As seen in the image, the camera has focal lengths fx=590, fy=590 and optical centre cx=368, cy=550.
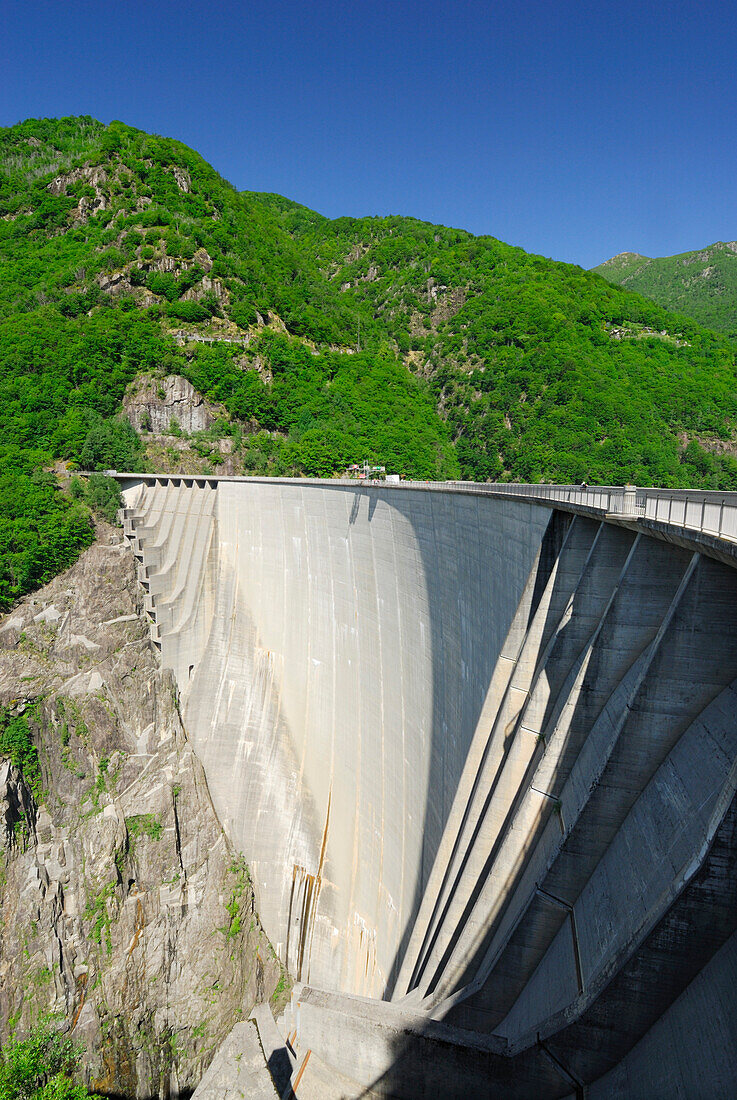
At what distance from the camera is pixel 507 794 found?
9617 mm

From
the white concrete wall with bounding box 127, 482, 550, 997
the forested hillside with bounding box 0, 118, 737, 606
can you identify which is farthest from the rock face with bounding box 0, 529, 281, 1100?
the forested hillside with bounding box 0, 118, 737, 606

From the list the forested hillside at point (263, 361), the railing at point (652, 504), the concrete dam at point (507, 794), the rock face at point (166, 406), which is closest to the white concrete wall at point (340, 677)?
the concrete dam at point (507, 794)

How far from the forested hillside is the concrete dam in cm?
1759

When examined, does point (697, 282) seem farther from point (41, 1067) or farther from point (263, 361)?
point (41, 1067)

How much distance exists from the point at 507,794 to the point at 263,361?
134 feet

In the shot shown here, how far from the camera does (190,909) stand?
911 inches

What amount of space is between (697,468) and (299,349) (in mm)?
32800

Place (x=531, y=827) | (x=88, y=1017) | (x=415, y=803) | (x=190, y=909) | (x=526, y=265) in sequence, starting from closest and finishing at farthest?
(x=531, y=827) → (x=415, y=803) → (x=88, y=1017) → (x=190, y=909) → (x=526, y=265)

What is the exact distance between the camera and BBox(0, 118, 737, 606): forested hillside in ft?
→ 127

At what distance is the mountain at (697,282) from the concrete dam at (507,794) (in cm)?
9330

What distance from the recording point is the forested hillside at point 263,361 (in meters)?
38.7

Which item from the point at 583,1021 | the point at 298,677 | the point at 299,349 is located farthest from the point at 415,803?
the point at 299,349

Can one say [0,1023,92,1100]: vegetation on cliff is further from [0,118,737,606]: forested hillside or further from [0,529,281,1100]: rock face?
[0,118,737,606]: forested hillside

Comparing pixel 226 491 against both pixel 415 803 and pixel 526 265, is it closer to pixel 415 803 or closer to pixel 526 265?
pixel 415 803
